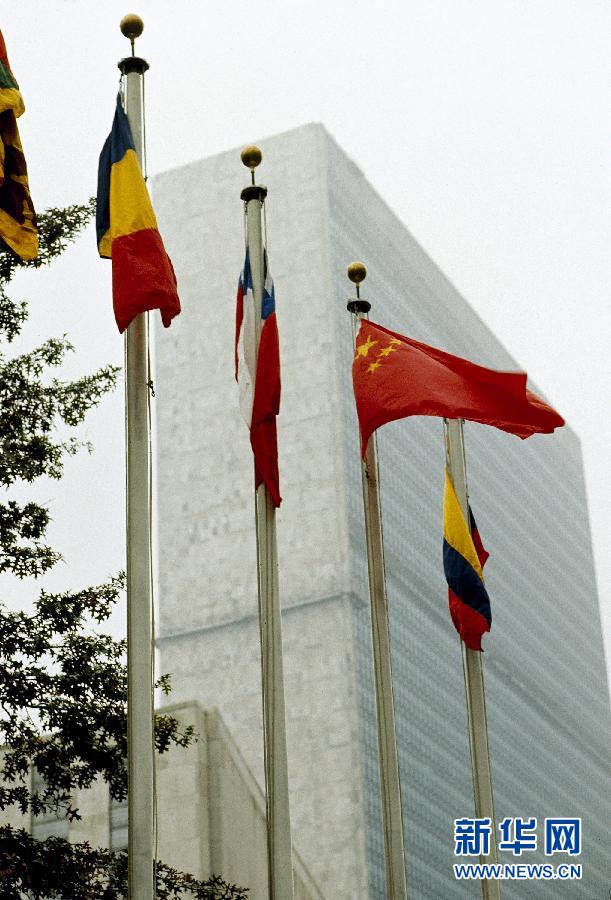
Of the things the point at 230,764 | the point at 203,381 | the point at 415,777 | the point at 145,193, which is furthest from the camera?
the point at 203,381

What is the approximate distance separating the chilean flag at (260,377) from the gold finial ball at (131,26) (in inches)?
111

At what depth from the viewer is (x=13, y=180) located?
1527 centimetres

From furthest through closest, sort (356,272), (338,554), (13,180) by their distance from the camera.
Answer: (338,554)
(356,272)
(13,180)

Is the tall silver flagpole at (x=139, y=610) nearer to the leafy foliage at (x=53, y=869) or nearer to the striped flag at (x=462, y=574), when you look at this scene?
the striped flag at (x=462, y=574)

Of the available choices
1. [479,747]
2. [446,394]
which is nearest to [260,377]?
[446,394]

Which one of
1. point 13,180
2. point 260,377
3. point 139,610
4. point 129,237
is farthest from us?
point 260,377

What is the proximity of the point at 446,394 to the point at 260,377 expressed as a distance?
209 cm

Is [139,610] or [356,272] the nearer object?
[139,610]

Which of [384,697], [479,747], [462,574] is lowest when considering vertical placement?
[479,747]

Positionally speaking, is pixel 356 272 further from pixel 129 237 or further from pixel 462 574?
pixel 129 237

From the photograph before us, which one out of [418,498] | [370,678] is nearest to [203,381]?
[418,498]

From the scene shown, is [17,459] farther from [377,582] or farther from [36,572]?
[377,582]

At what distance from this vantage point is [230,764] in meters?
43.2

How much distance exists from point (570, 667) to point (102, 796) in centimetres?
14284
